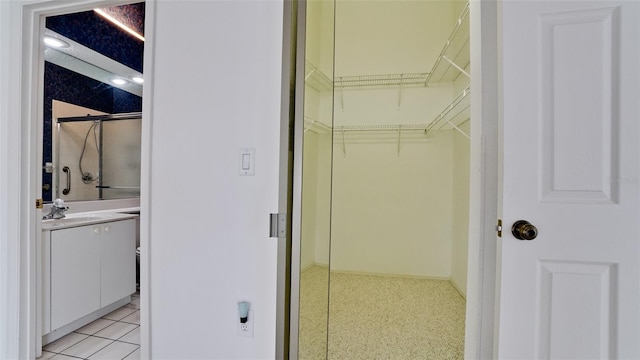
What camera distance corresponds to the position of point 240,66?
3.89ft

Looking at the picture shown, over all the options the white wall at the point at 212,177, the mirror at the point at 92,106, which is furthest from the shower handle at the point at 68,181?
the white wall at the point at 212,177

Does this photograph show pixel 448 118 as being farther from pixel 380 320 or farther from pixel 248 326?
pixel 248 326

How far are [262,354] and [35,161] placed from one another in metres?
1.73

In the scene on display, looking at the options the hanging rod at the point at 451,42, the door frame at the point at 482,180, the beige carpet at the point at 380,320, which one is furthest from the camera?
the hanging rod at the point at 451,42

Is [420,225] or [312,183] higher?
[312,183]

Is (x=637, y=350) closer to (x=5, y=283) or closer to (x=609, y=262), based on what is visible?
(x=609, y=262)

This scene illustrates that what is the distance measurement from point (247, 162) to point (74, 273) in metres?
1.64

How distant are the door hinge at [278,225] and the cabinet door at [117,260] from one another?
1.67m

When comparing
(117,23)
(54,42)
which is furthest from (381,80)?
(54,42)

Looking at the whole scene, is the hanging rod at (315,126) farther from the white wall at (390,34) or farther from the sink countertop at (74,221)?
the white wall at (390,34)

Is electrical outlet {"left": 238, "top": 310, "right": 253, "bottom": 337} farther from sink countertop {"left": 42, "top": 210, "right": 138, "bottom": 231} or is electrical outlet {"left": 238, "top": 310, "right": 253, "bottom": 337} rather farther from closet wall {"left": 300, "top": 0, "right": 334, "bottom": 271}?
sink countertop {"left": 42, "top": 210, "right": 138, "bottom": 231}

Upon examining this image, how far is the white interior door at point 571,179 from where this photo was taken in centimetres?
89

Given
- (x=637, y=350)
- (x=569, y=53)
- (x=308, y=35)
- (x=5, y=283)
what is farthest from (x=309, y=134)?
(x=5, y=283)

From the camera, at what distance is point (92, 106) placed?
2525mm
